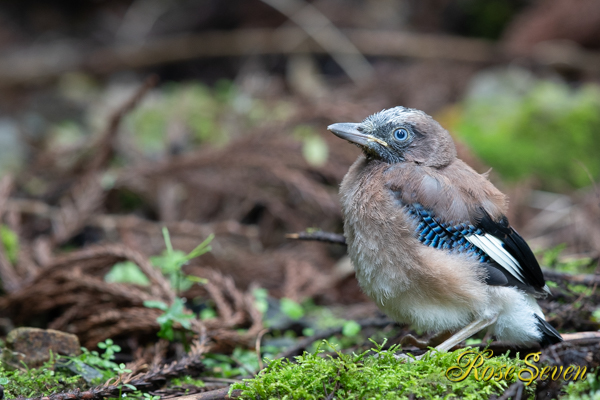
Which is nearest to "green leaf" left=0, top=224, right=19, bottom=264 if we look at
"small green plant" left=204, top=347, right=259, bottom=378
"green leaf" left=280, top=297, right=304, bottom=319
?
"small green plant" left=204, top=347, right=259, bottom=378

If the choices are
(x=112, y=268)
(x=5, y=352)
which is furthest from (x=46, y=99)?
(x=5, y=352)

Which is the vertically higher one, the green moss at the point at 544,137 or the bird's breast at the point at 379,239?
the green moss at the point at 544,137

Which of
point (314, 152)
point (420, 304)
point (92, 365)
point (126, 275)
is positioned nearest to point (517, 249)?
point (420, 304)

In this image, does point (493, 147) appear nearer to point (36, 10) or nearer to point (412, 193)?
point (412, 193)

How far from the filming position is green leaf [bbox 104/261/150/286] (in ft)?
14.6

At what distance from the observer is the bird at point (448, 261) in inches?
123

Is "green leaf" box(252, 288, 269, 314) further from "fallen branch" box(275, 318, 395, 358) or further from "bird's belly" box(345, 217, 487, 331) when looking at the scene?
"bird's belly" box(345, 217, 487, 331)

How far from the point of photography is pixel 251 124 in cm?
757

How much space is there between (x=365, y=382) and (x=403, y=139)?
1673mm

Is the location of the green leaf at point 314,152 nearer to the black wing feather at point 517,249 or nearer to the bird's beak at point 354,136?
the bird's beak at point 354,136

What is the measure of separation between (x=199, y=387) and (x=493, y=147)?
5.75m

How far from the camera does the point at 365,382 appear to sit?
2617 mm

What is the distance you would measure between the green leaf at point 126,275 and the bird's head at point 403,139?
2100 millimetres

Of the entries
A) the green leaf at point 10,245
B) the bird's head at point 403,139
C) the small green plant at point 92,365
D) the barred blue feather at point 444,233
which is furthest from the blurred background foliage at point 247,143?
the bird's head at point 403,139
